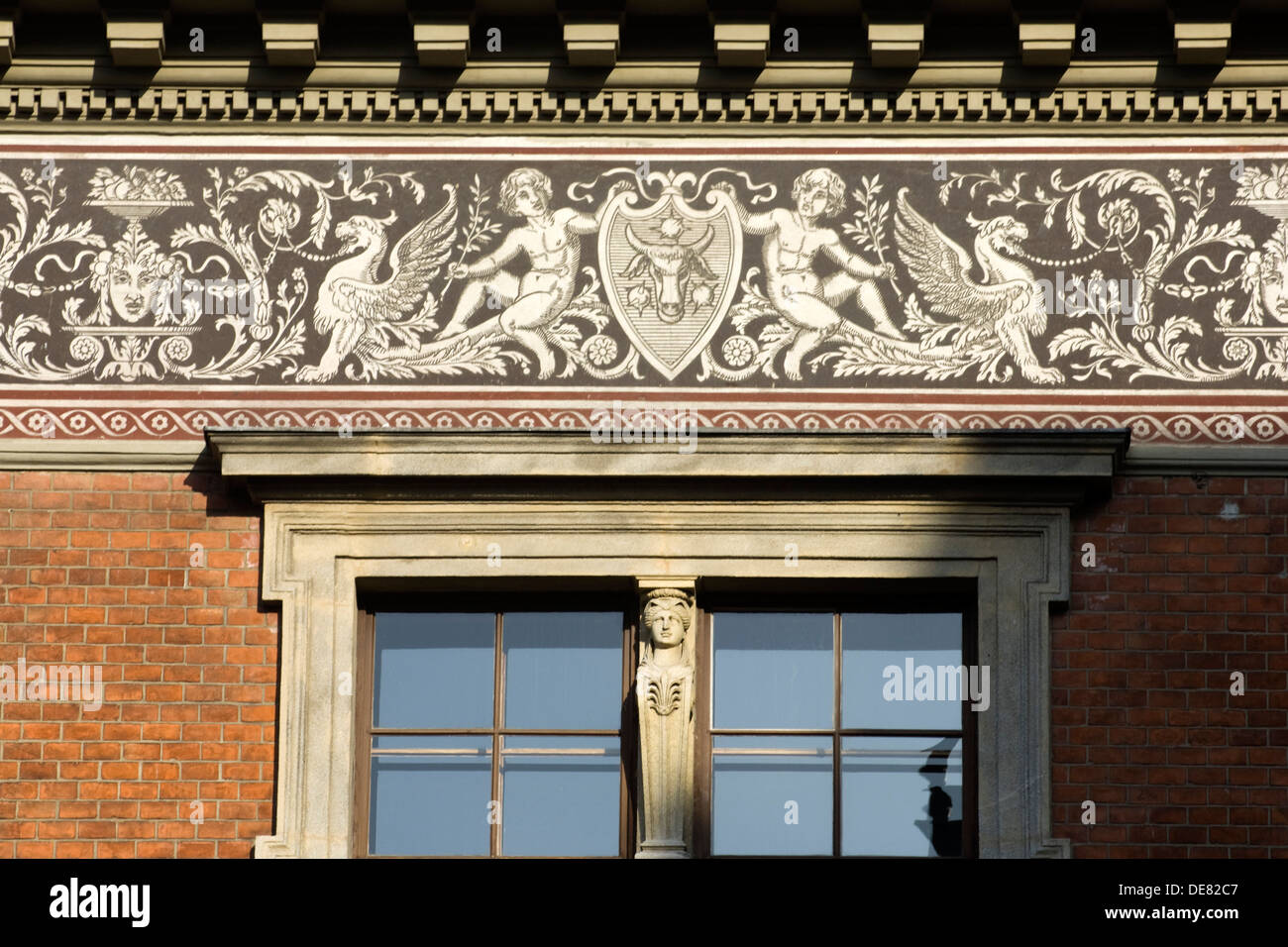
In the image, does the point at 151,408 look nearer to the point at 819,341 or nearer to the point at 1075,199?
the point at 819,341

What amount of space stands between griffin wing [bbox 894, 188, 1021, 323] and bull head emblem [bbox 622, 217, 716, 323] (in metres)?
0.78

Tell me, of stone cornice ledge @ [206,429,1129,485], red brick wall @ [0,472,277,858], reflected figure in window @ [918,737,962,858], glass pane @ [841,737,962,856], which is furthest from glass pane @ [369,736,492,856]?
reflected figure in window @ [918,737,962,858]

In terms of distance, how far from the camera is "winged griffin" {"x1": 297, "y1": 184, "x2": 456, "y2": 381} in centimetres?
1095

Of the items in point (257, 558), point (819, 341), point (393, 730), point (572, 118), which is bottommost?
point (393, 730)

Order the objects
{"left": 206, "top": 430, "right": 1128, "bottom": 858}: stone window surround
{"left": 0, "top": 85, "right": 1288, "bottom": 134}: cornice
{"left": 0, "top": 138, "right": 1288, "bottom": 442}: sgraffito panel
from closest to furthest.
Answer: {"left": 206, "top": 430, "right": 1128, "bottom": 858}: stone window surround < {"left": 0, "top": 138, "right": 1288, "bottom": 442}: sgraffito panel < {"left": 0, "top": 85, "right": 1288, "bottom": 134}: cornice

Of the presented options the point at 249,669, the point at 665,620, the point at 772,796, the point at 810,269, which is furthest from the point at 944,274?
the point at 249,669

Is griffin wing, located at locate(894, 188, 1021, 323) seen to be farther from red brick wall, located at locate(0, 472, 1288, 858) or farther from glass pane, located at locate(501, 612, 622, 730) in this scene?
glass pane, located at locate(501, 612, 622, 730)

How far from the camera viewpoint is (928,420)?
35.3ft

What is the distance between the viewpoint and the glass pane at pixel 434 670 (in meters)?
10.7

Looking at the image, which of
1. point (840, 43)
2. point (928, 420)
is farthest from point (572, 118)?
point (928, 420)

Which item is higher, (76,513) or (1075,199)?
(1075,199)

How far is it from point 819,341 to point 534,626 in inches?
62.3

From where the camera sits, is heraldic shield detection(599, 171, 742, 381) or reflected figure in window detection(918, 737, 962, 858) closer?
reflected figure in window detection(918, 737, 962, 858)

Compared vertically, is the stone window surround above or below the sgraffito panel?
below
